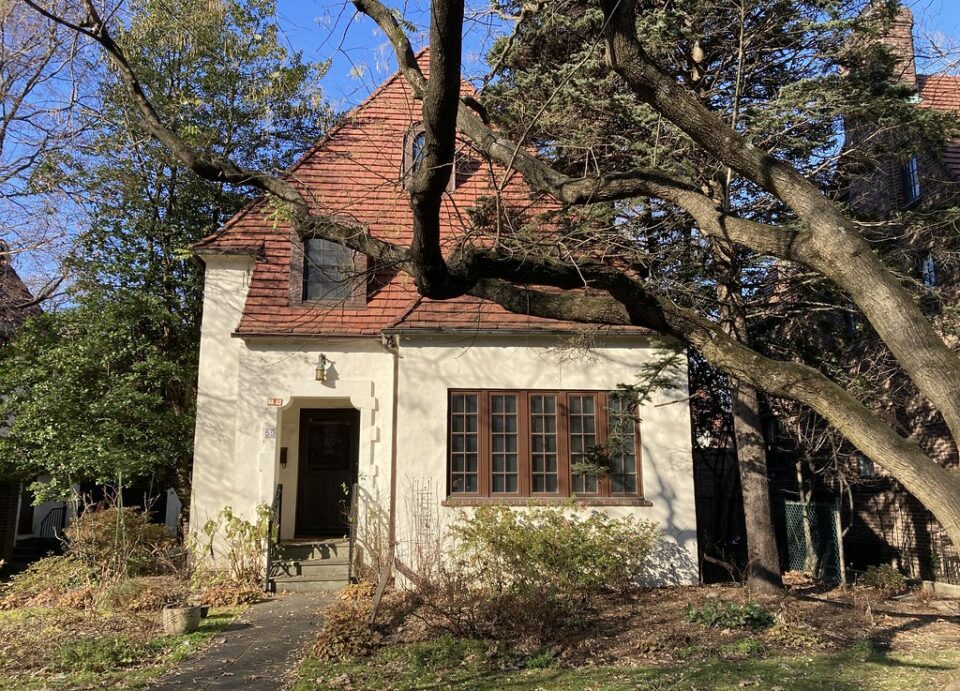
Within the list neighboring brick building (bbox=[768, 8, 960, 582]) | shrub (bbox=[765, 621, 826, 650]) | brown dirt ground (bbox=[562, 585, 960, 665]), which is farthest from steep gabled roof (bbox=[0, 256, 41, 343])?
neighboring brick building (bbox=[768, 8, 960, 582])

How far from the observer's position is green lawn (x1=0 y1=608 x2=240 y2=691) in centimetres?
691

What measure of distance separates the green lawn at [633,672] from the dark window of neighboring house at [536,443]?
3997 millimetres

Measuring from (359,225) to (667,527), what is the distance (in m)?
7.88

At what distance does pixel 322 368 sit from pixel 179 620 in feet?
15.7

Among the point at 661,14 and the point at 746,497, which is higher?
the point at 661,14

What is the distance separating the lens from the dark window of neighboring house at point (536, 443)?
11570mm

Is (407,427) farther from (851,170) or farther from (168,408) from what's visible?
(851,170)

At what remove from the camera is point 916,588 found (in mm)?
12641

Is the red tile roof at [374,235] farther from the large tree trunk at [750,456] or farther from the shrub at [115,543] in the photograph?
the shrub at [115,543]

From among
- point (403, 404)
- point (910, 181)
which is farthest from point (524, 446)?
point (910, 181)

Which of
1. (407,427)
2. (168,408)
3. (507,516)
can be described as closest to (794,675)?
(507,516)

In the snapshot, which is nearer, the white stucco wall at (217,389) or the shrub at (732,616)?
the shrub at (732,616)

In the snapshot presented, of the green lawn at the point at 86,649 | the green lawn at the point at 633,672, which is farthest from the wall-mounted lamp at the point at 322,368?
the green lawn at the point at 633,672

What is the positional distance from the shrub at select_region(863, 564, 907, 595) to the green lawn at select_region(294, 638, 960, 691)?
15.7 ft
